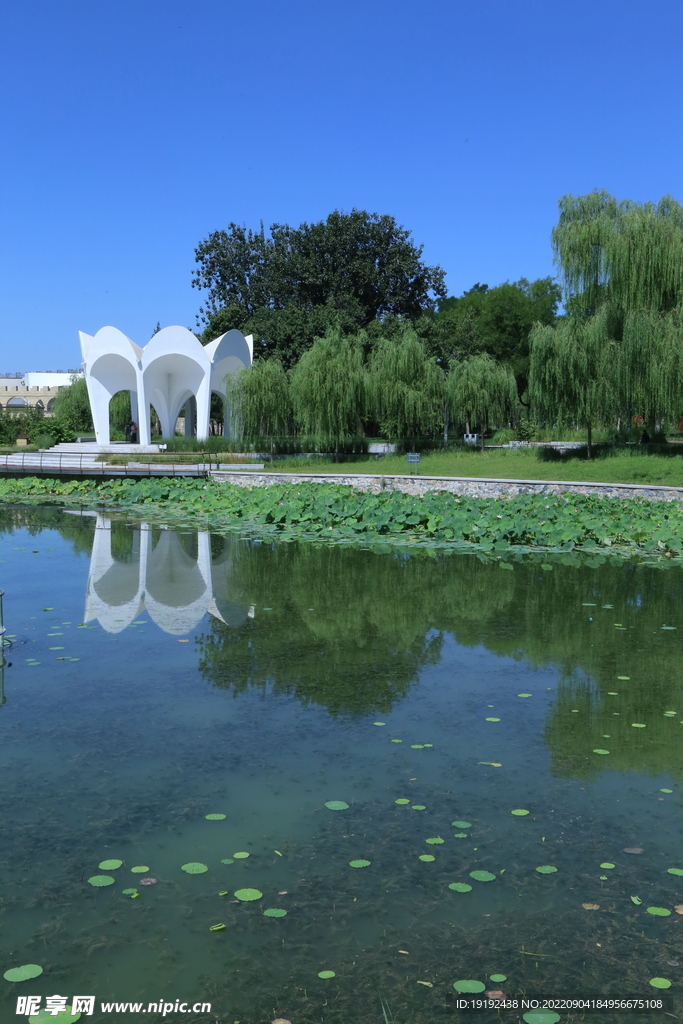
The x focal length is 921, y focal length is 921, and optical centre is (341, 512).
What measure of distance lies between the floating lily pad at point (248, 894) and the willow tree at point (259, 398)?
27506 millimetres

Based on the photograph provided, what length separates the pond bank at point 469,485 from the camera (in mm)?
20170

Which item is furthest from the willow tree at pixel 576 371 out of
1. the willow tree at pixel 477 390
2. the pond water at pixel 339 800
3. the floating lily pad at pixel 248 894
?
the floating lily pad at pixel 248 894

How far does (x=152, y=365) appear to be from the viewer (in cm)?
3706

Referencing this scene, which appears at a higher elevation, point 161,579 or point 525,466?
point 525,466

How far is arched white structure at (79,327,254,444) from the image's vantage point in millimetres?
35344

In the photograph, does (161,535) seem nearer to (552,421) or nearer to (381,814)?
(381,814)

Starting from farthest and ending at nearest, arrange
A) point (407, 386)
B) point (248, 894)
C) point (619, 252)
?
point (407, 386) → point (619, 252) → point (248, 894)

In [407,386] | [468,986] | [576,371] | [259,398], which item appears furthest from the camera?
[259,398]

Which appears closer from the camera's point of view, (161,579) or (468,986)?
(468,986)

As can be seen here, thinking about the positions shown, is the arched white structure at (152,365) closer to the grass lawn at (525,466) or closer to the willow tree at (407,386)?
the willow tree at (407,386)

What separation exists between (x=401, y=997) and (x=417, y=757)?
2.25 metres

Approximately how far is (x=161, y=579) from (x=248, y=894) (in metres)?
7.83

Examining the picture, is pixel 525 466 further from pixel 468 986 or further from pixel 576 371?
pixel 468 986

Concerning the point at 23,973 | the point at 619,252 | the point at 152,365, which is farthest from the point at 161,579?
the point at 152,365
